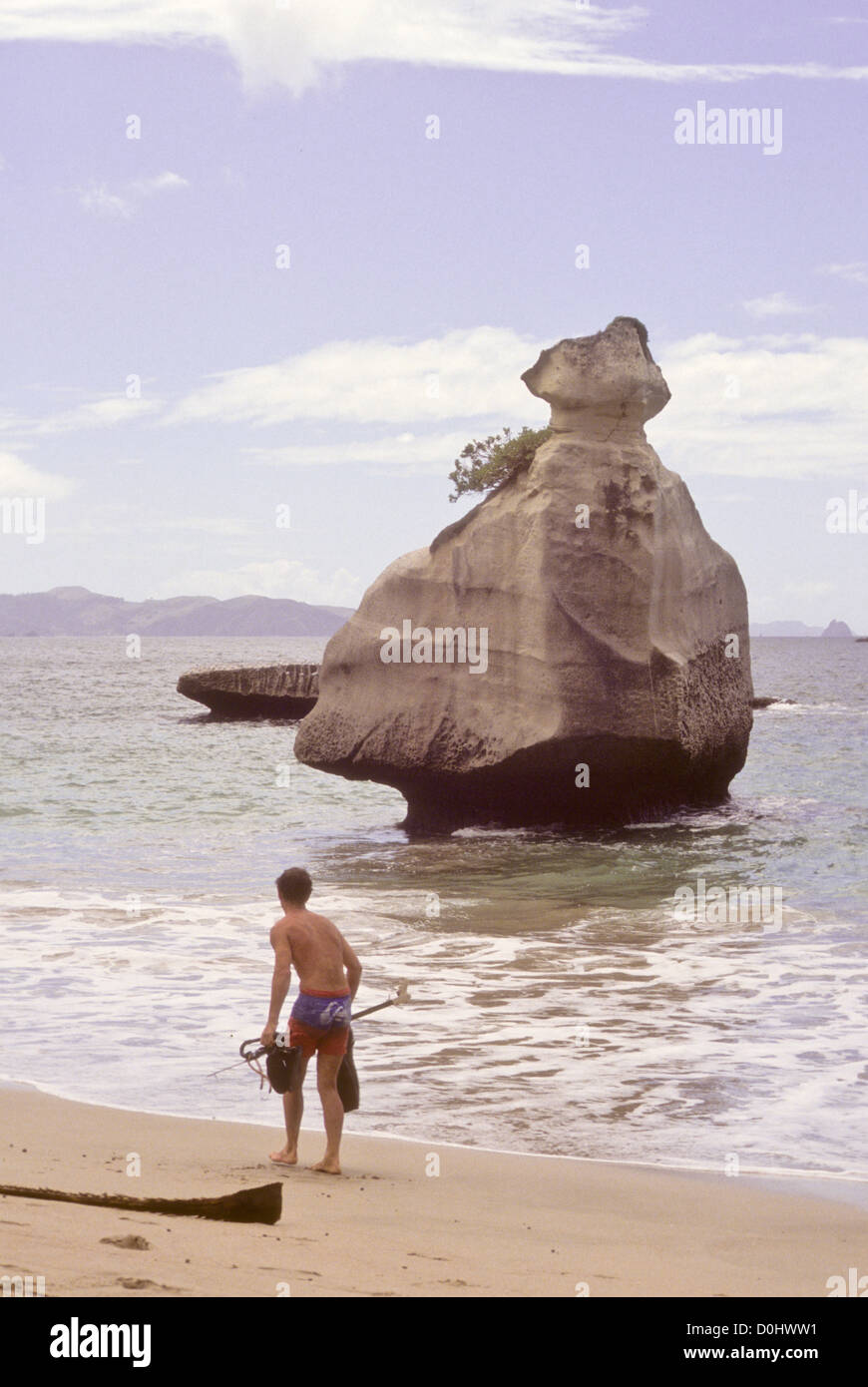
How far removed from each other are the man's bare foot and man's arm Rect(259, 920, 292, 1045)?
24.3 inches

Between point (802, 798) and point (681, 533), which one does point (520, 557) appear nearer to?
point (681, 533)

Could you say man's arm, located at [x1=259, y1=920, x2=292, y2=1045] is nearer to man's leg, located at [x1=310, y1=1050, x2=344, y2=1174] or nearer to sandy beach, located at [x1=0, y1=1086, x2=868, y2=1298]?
man's leg, located at [x1=310, y1=1050, x2=344, y2=1174]

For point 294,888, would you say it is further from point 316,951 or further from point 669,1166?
point 669,1166

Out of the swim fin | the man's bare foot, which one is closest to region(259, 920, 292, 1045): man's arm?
the swim fin

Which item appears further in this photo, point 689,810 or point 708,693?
point 689,810

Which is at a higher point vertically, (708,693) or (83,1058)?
(708,693)

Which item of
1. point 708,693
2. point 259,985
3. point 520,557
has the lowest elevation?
point 259,985

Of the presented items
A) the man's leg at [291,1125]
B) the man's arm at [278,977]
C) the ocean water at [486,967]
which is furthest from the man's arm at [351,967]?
the ocean water at [486,967]
